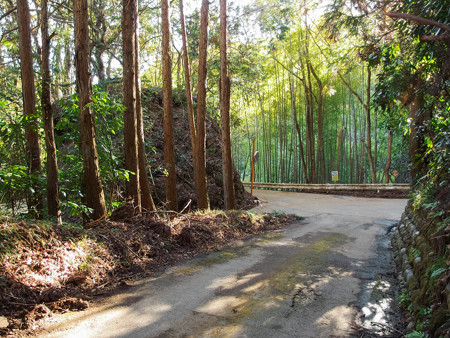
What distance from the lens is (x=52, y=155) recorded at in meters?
5.46

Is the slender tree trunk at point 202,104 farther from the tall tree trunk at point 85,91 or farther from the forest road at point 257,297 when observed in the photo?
the tall tree trunk at point 85,91

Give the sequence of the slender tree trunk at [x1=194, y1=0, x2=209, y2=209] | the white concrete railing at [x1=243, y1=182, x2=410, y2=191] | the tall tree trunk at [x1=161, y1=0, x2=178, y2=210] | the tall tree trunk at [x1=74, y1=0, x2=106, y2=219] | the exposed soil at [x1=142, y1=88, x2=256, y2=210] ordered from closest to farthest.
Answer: the tall tree trunk at [x1=74, y1=0, x2=106, y2=219]
the tall tree trunk at [x1=161, y1=0, x2=178, y2=210]
the slender tree trunk at [x1=194, y1=0, x2=209, y2=209]
the exposed soil at [x1=142, y1=88, x2=256, y2=210]
the white concrete railing at [x1=243, y1=182, x2=410, y2=191]

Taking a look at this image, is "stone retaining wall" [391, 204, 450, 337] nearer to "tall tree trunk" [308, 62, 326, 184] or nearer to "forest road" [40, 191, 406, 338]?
"forest road" [40, 191, 406, 338]

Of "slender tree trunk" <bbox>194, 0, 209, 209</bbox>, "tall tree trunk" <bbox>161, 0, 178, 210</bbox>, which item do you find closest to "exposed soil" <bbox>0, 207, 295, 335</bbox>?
"tall tree trunk" <bbox>161, 0, 178, 210</bbox>

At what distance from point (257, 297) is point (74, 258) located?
2.34 meters

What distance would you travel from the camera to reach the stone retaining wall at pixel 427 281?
2.85 m

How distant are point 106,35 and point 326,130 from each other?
696 inches

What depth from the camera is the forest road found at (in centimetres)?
321

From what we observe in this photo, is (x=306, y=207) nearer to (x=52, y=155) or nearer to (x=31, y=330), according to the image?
(x=52, y=155)

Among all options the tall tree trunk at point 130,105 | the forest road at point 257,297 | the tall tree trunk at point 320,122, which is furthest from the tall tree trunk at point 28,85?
the tall tree trunk at point 320,122

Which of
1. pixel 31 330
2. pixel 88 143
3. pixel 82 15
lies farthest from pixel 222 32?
pixel 31 330

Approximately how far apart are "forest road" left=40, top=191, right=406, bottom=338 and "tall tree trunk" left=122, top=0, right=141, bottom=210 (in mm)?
1872

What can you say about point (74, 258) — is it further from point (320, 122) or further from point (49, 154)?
point (320, 122)

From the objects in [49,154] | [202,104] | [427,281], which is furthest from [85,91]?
[427,281]
